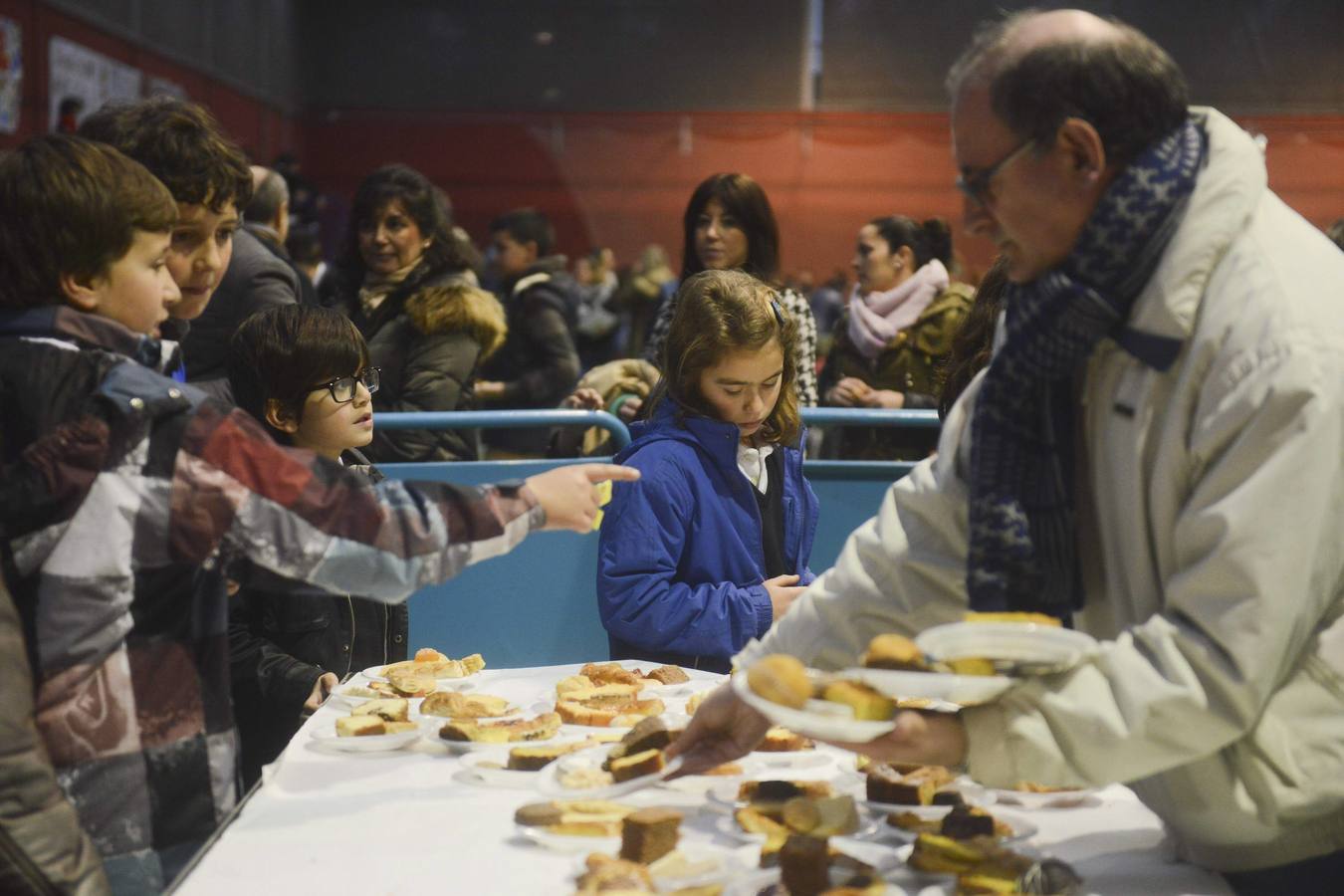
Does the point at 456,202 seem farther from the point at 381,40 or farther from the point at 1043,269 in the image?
the point at 1043,269

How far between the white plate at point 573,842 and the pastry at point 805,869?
0.87 ft

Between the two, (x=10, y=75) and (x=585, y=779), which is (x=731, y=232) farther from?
(x=10, y=75)

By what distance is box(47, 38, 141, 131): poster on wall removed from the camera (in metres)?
11.1

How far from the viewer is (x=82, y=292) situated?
1.95 metres

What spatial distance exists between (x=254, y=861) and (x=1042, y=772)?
102 cm

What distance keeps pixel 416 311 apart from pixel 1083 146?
12.5ft

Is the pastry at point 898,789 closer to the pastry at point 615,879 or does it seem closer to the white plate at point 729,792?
the white plate at point 729,792

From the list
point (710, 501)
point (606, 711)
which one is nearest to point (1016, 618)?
point (606, 711)

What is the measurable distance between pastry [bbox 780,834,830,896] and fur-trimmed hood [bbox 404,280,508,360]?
147 inches

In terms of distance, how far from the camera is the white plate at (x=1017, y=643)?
5.36ft

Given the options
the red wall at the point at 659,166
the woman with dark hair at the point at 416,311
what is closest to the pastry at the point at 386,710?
the woman with dark hair at the point at 416,311

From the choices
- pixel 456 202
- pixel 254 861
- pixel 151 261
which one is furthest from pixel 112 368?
pixel 456 202

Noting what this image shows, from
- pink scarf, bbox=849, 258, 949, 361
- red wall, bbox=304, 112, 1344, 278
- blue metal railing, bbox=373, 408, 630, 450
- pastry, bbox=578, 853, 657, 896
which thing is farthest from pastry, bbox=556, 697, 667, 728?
red wall, bbox=304, 112, 1344, 278

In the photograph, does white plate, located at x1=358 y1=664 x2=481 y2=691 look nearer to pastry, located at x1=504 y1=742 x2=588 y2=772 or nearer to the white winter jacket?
pastry, located at x1=504 y1=742 x2=588 y2=772
